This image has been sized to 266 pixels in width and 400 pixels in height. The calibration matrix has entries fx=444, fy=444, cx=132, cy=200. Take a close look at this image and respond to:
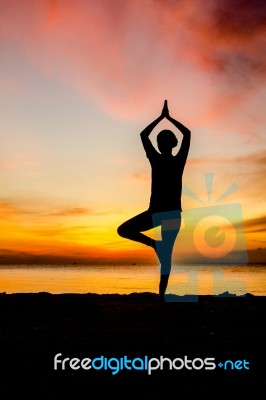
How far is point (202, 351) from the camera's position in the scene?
12.9 feet

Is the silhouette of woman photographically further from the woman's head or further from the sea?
the sea

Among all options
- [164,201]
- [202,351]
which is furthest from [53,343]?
[164,201]

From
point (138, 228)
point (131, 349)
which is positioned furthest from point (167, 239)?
point (131, 349)

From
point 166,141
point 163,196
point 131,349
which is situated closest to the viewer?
point 131,349

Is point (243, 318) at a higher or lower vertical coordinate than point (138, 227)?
lower

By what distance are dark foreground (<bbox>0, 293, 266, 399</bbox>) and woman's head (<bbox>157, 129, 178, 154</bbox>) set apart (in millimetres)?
2450

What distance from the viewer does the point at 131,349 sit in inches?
155

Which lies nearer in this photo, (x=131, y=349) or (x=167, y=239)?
(x=131, y=349)

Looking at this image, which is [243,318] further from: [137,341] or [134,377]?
[134,377]

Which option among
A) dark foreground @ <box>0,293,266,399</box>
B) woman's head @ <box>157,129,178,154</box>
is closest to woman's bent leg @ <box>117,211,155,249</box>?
woman's head @ <box>157,129,178,154</box>

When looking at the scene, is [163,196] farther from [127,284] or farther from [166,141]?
[127,284]

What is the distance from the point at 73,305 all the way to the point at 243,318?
3323 mm

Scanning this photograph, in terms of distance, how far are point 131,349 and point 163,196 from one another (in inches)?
113

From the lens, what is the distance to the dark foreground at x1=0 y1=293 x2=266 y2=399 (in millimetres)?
2896
